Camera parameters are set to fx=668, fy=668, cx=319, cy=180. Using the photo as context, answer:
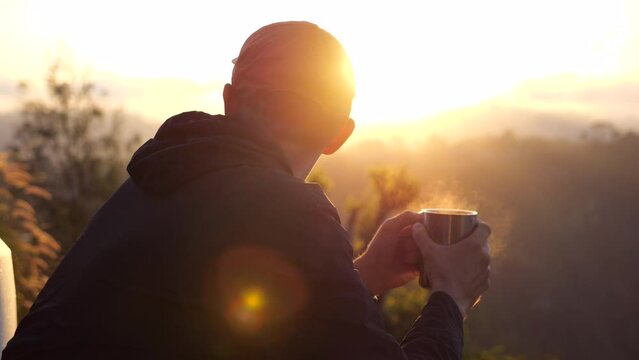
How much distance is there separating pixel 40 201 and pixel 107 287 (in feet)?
53.1

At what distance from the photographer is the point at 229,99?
1736 mm

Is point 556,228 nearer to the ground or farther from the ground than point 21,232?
nearer to the ground

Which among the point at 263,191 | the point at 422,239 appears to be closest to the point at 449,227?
the point at 422,239

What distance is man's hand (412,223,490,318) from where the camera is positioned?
1.67 metres

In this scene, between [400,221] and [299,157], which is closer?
[299,157]

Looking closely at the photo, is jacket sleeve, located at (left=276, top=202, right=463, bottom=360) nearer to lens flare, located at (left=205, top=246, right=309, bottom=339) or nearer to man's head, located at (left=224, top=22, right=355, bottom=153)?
lens flare, located at (left=205, top=246, right=309, bottom=339)

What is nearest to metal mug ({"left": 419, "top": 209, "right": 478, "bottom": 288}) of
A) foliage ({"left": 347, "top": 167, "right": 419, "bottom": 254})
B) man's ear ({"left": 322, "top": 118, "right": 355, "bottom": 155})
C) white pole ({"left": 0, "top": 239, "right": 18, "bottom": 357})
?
man's ear ({"left": 322, "top": 118, "right": 355, "bottom": 155})

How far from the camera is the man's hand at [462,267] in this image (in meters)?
1.67

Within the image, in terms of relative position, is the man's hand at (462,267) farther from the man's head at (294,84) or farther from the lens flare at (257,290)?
→ the lens flare at (257,290)

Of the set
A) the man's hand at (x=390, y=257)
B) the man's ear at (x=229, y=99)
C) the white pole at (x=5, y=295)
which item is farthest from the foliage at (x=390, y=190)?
the man's ear at (x=229, y=99)

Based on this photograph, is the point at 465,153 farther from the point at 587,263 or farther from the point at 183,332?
the point at 183,332

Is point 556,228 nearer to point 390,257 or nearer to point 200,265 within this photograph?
point 390,257

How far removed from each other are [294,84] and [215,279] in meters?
0.59

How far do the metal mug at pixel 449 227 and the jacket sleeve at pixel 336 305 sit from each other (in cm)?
50
